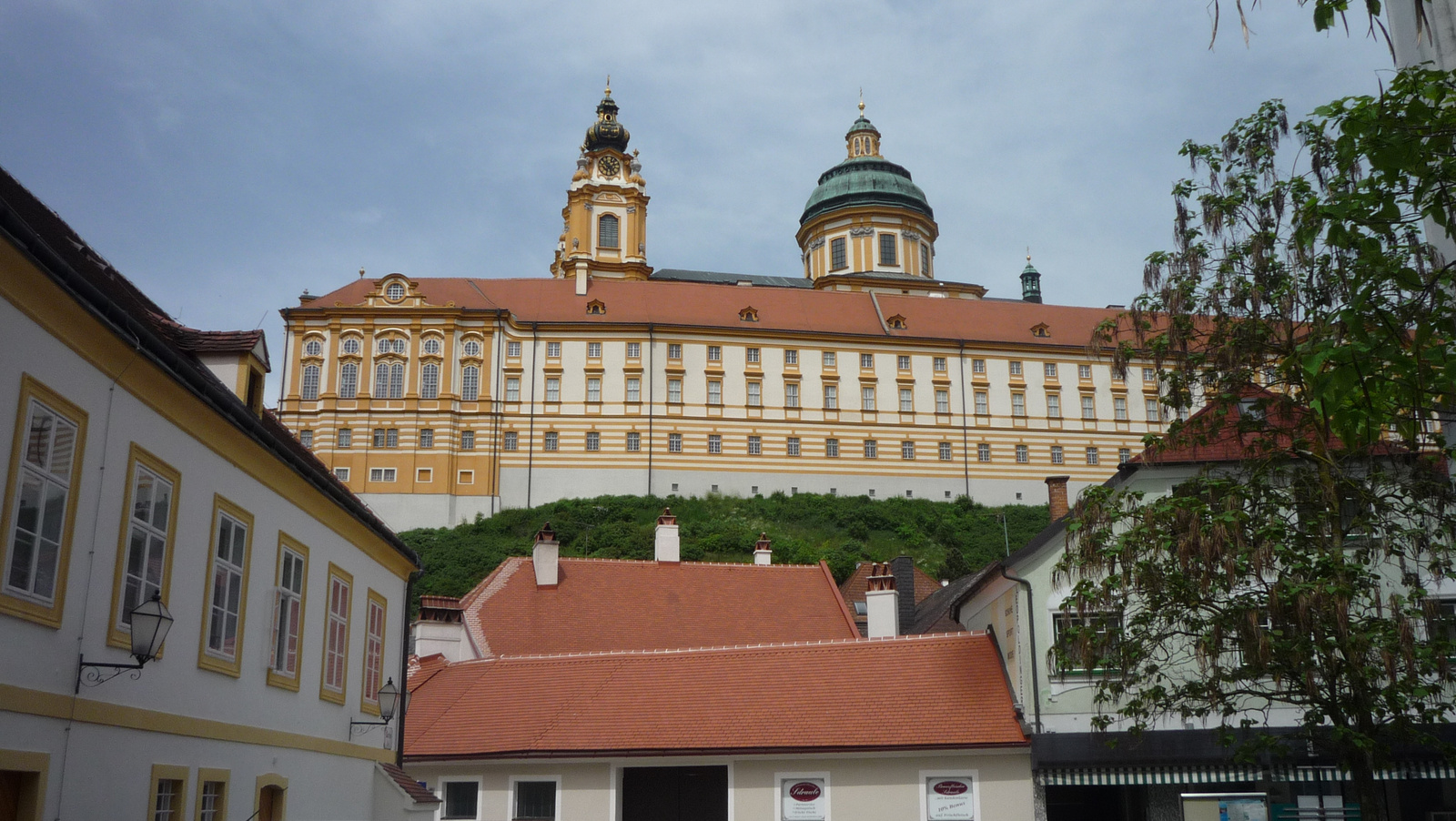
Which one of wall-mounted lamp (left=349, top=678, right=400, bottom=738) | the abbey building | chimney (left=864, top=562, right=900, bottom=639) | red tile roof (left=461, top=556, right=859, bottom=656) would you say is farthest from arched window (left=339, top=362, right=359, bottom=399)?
wall-mounted lamp (left=349, top=678, right=400, bottom=738)

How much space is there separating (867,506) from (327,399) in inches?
1081

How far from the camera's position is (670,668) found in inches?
938

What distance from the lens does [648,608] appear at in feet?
101

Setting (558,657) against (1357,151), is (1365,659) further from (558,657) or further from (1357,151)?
(558,657)

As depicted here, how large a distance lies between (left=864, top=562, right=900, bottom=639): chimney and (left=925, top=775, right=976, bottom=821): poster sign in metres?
7.39

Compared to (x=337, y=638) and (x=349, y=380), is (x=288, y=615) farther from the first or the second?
(x=349, y=380)

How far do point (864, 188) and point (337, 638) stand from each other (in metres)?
79.0

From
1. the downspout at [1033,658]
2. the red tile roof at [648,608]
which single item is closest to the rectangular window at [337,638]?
the downspout at [1033,658]

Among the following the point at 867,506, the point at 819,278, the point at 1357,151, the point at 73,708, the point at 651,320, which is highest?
the point at 819,278

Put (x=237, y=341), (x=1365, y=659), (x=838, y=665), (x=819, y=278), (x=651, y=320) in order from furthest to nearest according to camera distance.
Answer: (x=819, y=278) < (x=651, y=320) < (x=838, y=665) < (x=1365, y=659) < (x=237, y=341)

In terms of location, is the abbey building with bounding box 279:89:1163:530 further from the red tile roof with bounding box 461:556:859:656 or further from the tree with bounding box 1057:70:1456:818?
the tree with bounding box 1057:70:1456:818

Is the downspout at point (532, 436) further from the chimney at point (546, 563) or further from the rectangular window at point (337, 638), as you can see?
the rectangular window at point (337, 638)

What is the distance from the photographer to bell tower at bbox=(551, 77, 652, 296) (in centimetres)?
8456

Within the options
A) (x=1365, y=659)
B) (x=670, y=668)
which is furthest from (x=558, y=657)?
(x=1365, y=659)
